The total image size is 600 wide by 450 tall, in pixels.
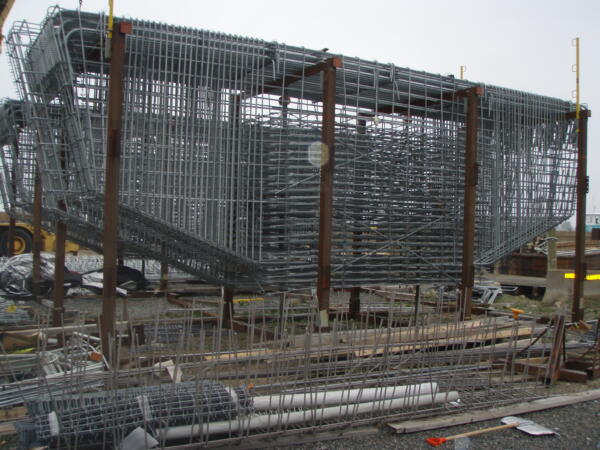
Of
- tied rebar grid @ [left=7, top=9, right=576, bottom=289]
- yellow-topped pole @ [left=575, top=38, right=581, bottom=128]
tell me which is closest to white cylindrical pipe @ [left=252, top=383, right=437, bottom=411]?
tied rebar grid @ [left=7, top=9, right=576, bottom=289]

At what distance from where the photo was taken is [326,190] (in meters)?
8.47

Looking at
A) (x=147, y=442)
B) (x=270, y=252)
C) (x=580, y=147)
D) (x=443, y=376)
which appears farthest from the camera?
(x=580, y=147)

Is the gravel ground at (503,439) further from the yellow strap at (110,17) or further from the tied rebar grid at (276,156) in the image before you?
the yellow strap at (110,17)

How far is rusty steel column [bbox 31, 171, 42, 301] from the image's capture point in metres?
11.7

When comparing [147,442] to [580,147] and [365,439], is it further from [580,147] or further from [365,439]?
[580,147]

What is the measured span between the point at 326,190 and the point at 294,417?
12.8 feet

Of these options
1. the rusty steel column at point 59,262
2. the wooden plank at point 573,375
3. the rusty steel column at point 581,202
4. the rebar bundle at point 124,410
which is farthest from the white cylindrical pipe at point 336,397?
the rusty steel column at point 581,202

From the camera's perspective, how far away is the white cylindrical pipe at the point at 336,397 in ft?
17.1

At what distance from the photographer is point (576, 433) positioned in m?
5.53

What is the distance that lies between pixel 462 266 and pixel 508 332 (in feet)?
4.50

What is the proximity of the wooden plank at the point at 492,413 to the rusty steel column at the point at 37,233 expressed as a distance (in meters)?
8.20

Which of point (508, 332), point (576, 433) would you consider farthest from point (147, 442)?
Answer: point (508, 332)

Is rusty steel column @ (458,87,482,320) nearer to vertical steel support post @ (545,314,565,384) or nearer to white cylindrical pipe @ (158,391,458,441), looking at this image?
vertical steel support post @ (545,314,565,384)

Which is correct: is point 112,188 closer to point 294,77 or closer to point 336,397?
point 336,397
